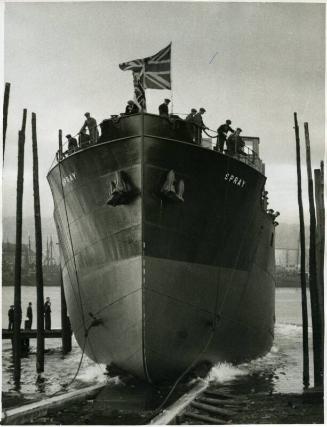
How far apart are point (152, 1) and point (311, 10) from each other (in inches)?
130

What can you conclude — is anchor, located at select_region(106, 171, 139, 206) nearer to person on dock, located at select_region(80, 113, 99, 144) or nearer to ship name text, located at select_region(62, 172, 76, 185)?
ship name text, located at select_region(62, 172, 76, 185)

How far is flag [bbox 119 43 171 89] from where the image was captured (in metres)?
11.0

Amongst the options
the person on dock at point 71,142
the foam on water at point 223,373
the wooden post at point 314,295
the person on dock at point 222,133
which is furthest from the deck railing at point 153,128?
the foam on water at point 223,373

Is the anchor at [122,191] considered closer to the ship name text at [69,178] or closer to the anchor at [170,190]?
the anchor at [170,190]

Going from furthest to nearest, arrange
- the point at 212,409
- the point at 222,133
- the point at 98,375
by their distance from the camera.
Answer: the point at 222,133 → the point at 98,375 → the point at 212,409

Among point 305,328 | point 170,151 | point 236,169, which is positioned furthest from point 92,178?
point 305,328

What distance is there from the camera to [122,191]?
34.1ft

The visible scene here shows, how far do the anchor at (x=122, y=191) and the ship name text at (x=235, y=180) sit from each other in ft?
8.45

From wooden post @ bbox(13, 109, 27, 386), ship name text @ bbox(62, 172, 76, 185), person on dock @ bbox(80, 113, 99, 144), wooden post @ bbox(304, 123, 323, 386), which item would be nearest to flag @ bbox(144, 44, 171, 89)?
person on dock @ bbox(80, 113, 99, 144)

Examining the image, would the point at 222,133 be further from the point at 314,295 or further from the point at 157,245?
the point at 314,295

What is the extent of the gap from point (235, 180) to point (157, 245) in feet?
9.58

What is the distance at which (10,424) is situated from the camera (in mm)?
→ 8062

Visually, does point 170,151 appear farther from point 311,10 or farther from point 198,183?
point 311,10

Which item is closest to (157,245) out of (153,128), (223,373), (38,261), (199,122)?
(153,128)
